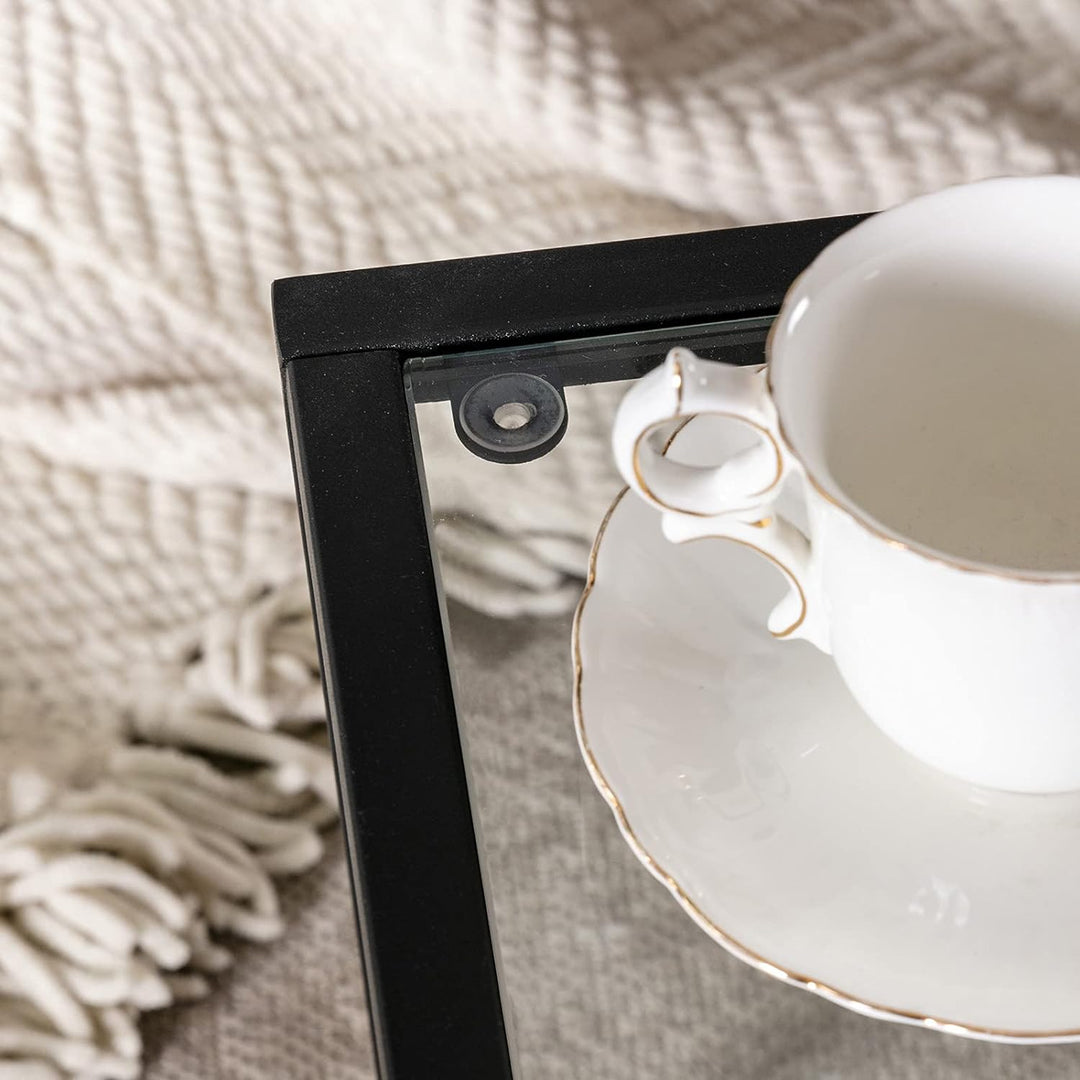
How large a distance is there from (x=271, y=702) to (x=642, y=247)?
0.26 meters

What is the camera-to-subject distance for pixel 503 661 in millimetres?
319

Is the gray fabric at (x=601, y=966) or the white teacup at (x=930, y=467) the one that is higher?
the white teacup at (x=930, y=467)

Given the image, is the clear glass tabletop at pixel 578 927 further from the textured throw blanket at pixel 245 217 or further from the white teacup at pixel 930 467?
the textured throw blanket at pixel 245 217

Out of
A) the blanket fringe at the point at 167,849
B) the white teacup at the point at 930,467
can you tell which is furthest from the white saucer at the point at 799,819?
the blanket fringe at the point at 167,849

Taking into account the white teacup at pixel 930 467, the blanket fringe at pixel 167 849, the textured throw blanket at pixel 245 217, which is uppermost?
the white teacup at pixel 930 467

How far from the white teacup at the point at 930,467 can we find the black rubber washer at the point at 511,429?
10 centimetres

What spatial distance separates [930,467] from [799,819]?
0.25ft

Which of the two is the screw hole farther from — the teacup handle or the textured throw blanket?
the textured throw blanket

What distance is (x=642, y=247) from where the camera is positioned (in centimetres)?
37

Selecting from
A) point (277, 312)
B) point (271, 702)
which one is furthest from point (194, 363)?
point (277, 312)

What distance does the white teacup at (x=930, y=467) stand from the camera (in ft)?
0.73

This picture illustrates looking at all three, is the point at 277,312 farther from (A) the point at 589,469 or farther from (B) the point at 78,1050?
(B) the point at 78,1050

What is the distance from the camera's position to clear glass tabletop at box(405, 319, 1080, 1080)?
277 millimetres

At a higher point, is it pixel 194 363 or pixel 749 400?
pixel 749 400
